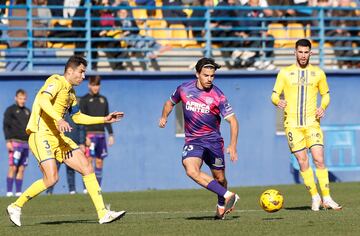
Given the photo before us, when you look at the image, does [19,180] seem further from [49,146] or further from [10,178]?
[49,146]

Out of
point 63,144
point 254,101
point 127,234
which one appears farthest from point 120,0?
point 127,234

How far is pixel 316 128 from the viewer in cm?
1636

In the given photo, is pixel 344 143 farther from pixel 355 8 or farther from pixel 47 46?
pixel 47 46

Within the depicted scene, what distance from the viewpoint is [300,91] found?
16.5 m

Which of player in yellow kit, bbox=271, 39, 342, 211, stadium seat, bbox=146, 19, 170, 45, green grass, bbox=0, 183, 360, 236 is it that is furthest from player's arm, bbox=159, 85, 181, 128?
stadium seat, bbox=146, 19, 170, 45

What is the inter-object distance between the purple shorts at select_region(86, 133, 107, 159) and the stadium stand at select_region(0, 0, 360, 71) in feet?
6.25

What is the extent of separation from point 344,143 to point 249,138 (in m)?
2.35

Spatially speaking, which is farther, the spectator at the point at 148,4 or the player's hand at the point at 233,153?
the spectator at the point at 148,4

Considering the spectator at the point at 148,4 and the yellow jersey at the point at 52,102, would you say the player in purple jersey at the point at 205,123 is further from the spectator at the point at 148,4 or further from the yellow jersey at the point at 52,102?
the spectator at the point at 148,4

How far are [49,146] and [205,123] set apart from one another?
7.01 feet

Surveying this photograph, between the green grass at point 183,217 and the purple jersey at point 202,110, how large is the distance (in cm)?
116

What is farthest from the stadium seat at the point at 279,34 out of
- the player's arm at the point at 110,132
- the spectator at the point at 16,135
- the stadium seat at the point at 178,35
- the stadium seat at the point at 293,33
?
the spectator at the point at 16,135

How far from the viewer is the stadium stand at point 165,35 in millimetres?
24625

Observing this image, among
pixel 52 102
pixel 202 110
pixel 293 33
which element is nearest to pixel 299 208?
pixel 202 110
